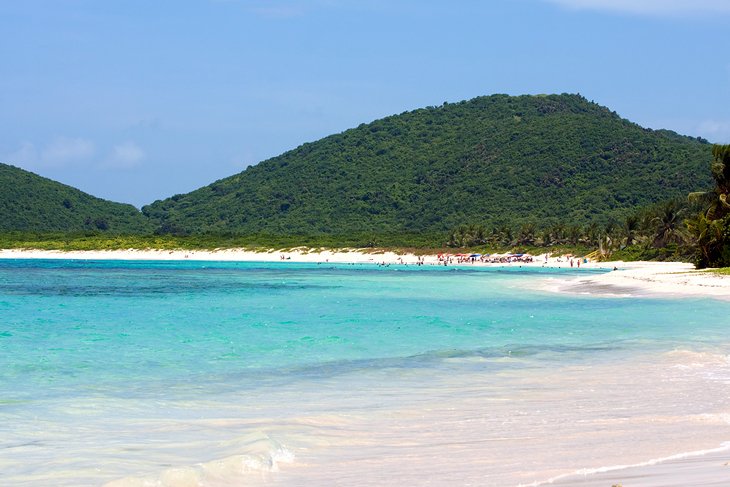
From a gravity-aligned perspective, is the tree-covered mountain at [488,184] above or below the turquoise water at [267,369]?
above

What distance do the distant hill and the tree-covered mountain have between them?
11483mm

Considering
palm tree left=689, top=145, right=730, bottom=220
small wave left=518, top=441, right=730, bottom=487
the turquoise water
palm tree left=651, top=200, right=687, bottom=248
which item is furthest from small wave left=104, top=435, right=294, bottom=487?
palm tree left=651, top=200, right=687, bottom=248

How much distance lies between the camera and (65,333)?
942 inches

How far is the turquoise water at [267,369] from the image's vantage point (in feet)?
28.6

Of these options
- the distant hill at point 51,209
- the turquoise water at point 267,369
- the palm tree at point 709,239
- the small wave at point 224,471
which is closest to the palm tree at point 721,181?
the palm tree at point 709,239

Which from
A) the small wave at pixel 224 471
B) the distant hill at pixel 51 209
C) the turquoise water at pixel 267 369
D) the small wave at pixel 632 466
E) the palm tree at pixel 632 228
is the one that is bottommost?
the turquoise water at pixel 267 369

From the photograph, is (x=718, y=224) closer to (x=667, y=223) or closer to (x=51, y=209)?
(x=667, y=223)

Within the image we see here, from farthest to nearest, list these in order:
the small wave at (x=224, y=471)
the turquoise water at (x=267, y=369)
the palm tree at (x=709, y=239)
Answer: the palm tree at (x=709, y=239) < the turquoise water at (x=267, y=369) < the small wave at (x=224, y=471)

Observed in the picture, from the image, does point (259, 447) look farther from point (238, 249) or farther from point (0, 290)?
point (238, 249)

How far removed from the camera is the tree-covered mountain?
495 ft

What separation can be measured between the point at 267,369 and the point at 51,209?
15883 centimetres

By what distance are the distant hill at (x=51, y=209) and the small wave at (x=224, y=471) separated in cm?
15277

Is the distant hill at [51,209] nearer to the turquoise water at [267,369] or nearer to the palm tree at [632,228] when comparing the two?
the palm tree at [632,228]

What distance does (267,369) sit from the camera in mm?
16250
